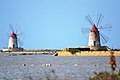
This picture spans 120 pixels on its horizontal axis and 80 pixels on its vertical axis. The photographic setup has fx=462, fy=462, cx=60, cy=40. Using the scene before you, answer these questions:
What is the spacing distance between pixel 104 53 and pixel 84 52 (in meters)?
6.68

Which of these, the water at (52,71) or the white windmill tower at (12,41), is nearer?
the water at (52,71)

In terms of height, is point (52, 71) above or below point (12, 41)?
below

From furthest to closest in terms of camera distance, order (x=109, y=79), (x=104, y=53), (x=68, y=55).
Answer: (x=68, y=55), (x=104, y=53), (x=109, y=79)

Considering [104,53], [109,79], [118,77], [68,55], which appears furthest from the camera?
[68,55]

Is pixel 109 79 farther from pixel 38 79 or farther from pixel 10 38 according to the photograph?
pixel 10 38

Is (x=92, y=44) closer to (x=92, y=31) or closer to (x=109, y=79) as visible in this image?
(x=92, y=31)

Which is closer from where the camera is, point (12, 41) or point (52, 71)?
point (52, 71)

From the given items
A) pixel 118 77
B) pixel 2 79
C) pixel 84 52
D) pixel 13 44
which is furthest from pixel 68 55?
pixel 118 77

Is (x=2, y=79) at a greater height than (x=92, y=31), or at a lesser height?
lesser

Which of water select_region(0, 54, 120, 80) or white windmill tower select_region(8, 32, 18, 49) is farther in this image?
white windmill tower select_region(8, 32, 18, 49)

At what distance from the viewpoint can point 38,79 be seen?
34125 mm

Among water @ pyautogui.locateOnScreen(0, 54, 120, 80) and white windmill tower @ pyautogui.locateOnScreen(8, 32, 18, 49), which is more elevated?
white windmill tower @ pyautogui.locateOnScreen(8, 32, 18, 49)

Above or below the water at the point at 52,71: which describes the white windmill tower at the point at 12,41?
above

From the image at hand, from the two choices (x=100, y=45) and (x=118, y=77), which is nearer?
(x=118, y=77)
